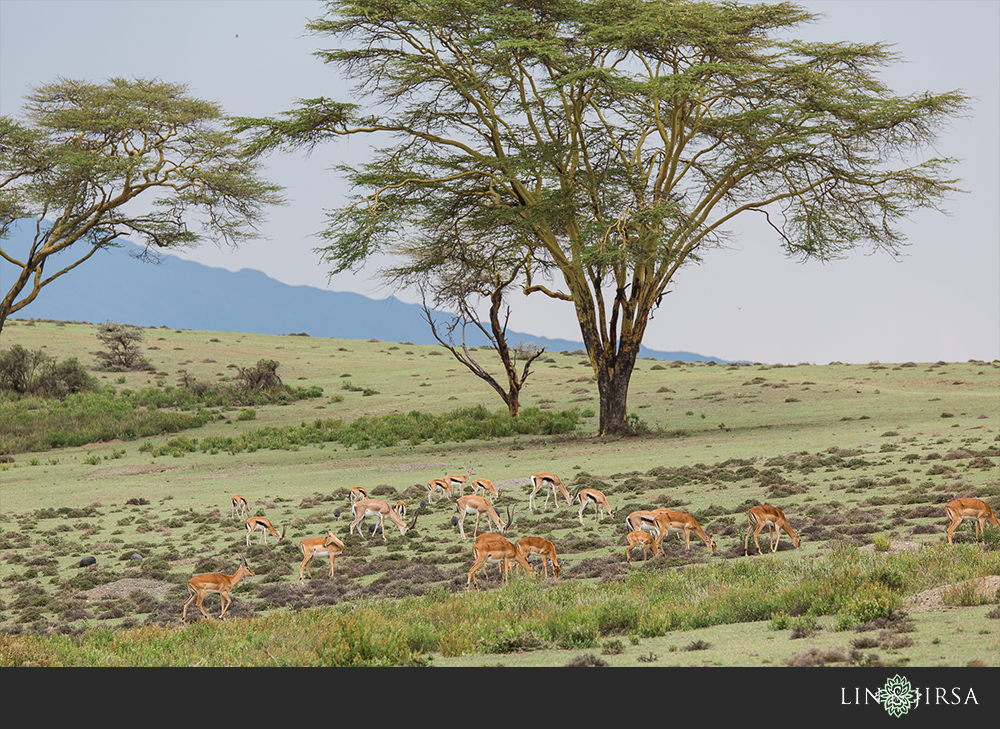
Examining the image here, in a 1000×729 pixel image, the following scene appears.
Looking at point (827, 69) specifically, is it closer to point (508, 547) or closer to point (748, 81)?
point (748, 81)

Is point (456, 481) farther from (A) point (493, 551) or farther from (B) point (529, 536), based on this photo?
(A) point (493, 551)

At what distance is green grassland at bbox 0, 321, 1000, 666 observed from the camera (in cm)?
845

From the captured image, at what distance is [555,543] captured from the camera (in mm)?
15086

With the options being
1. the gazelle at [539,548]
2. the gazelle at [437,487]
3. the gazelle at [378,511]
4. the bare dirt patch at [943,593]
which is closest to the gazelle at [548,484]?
the gazelle at [437,487]

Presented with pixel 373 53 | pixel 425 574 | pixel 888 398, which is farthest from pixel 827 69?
→ pixel 425 574

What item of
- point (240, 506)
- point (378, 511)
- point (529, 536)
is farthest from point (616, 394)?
point (529, 536)

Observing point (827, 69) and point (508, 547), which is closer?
point (508, 547)

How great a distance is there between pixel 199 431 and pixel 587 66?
71.5 feet

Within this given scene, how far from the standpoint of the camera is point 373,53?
31.7 metres

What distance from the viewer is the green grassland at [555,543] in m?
8.45

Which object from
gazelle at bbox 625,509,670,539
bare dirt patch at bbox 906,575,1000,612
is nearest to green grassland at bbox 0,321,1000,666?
bare dirt patch at bbox 906,575,1000,612
